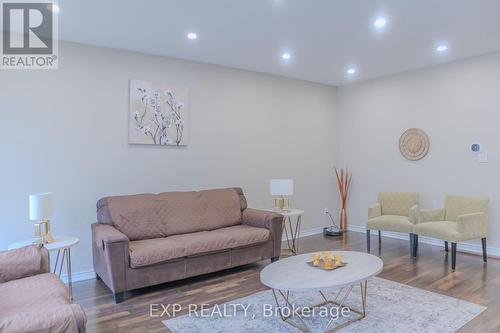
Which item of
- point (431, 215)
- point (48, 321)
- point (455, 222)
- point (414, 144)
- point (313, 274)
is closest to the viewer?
point (48, 321)

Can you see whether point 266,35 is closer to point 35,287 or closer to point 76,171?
point 76,171

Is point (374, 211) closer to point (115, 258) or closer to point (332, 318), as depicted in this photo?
point (332, 318)

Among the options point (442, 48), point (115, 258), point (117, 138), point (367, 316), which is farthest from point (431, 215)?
point (117, 138)

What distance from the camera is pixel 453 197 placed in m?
4.73

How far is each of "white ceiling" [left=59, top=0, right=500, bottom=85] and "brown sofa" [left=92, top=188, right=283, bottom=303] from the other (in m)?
1.81

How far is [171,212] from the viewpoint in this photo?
4066mm

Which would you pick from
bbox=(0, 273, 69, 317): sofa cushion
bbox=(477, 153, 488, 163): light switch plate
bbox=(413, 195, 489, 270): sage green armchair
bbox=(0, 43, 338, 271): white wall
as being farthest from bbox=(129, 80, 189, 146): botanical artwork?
bbox=(477, 153, 488, 163): light switch plate

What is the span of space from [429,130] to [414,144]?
0.99ft

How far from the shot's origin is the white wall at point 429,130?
15.2 ft

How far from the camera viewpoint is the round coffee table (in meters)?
2.37

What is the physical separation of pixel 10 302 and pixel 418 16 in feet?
13.2

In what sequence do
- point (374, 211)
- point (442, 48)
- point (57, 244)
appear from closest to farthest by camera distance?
point (57, 244), point (442, 48), point (374, 211)

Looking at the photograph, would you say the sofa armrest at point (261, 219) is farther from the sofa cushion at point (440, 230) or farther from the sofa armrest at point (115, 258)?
the sofa cushion at point (440, 230)

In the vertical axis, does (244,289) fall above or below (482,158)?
below
